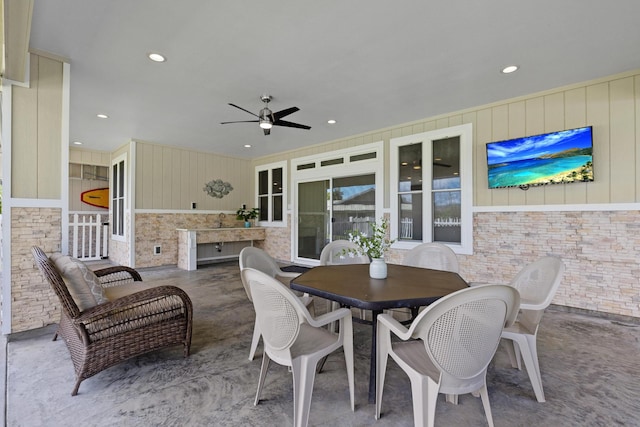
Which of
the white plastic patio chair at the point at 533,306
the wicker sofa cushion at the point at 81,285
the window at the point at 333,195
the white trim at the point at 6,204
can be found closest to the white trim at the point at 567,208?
the window at the point at 333,195

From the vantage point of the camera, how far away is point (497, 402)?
1908 millimetres

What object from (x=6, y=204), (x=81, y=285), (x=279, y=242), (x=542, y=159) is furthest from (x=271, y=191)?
(x=542, y=159)

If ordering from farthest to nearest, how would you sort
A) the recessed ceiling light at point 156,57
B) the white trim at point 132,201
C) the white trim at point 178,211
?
the white trim at point 178,211, the white trim at point 132,201, the recessed ceiling light at point 156,57

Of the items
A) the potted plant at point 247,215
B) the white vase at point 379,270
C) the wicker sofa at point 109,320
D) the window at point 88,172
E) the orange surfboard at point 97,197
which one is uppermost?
the window at point 88,172

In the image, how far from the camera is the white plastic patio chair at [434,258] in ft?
9.81

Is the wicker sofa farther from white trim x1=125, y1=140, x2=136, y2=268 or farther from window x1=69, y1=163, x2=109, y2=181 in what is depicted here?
window x1=69, y1=163, x2=109, y2=181

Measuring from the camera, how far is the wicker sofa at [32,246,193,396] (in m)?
1.99

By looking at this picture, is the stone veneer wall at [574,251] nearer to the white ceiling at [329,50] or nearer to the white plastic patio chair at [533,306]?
the white ceiling at [329,50]

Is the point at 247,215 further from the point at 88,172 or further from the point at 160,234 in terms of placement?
the point at 88,172

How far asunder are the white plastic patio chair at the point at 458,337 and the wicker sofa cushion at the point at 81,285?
2.23m

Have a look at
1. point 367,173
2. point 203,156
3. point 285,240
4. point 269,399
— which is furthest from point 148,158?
point 269,399

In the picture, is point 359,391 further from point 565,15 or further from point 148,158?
point 148,158

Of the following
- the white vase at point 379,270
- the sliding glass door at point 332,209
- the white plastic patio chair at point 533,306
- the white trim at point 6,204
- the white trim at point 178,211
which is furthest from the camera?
the white trim at point 178,211

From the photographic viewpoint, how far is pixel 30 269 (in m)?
2.87
